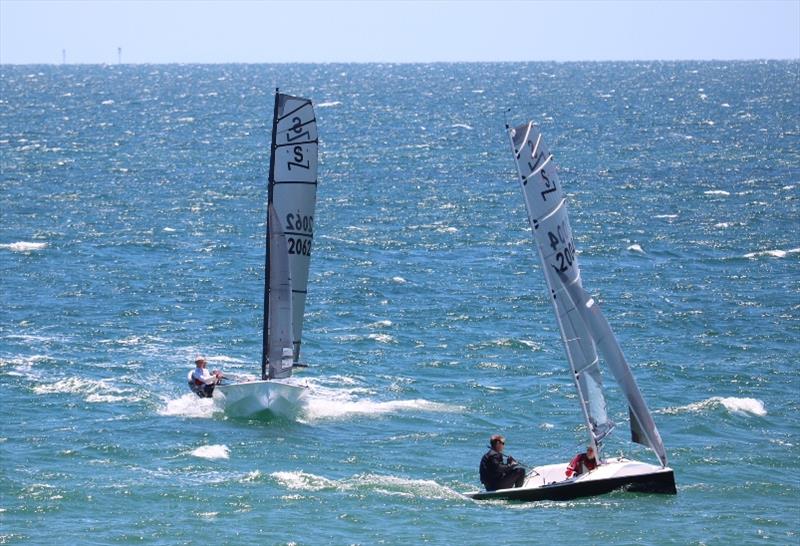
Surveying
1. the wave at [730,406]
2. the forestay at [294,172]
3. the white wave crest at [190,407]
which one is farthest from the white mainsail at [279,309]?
the wave at [730,406]

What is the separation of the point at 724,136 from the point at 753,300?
76737mm

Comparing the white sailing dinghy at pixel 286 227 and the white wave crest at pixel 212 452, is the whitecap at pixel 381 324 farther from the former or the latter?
the white wave crest at pixel 212 452

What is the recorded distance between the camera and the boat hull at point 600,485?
3381cm

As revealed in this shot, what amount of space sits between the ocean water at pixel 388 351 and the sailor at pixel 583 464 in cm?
110

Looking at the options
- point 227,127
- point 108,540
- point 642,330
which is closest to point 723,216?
point 642,330

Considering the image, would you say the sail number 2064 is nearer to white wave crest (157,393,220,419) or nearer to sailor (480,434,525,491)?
sailor (480,434,525,491)

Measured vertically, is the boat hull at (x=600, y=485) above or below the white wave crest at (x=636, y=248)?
below

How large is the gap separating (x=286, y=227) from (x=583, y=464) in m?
13.3

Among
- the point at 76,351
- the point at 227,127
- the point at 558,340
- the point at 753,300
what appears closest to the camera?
the point at 76,351

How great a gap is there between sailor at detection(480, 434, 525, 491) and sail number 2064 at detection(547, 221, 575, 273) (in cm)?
438

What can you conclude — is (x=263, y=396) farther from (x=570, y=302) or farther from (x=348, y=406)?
(x=570, y=302)

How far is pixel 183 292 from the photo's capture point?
6209 cm

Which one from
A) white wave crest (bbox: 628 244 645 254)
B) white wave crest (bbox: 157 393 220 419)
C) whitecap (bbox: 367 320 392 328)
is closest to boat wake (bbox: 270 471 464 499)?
white wave crest (bbox: 157 393 220 419)

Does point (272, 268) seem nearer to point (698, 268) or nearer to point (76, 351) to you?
point (76, 351)
